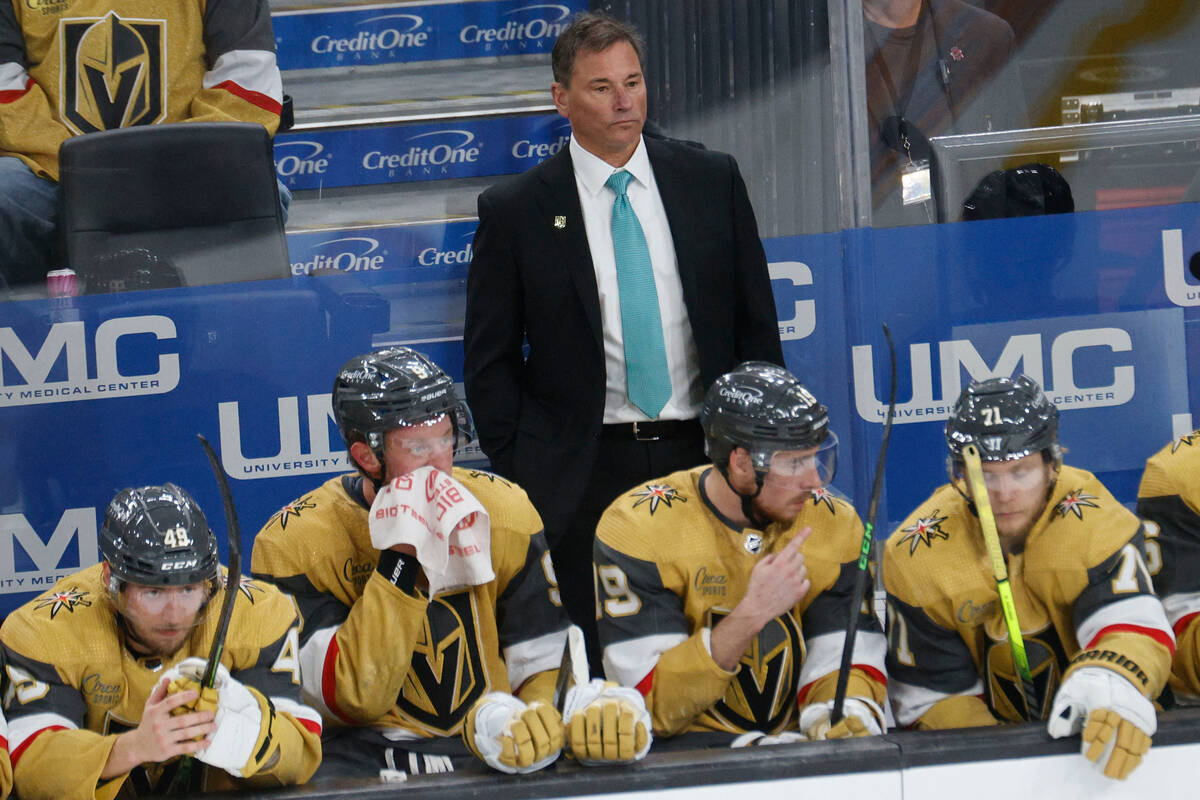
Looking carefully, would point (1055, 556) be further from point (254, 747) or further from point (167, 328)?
point (167, 328)

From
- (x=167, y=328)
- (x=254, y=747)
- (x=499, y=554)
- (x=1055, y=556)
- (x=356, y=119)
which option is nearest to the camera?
(x=254, y=747)

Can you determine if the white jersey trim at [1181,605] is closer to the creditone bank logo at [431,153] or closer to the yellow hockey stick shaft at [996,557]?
the yellow hockey stick shaft at [996,557]

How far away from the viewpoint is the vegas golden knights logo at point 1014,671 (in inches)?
109

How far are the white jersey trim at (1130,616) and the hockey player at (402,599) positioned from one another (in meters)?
1.01

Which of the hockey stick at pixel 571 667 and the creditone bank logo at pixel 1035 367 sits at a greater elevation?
the creditone bank logo at pixel 1035 367

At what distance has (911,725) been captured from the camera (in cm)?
280

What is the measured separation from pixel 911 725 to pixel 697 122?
5.92 feet

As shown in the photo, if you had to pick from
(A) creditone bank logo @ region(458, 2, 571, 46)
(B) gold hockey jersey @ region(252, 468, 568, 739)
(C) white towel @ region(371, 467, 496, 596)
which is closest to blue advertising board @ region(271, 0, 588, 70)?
(A) creditone bank logo @ region(458, 2, 571, 46)

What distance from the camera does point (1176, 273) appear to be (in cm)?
373

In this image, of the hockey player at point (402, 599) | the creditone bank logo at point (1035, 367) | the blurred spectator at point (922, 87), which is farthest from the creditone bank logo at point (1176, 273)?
the hockey player at point (402, 599)

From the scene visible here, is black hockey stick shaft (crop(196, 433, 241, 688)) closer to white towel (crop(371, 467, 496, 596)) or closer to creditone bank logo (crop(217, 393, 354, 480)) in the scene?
white towel (crop(371, 467, 496, 596))

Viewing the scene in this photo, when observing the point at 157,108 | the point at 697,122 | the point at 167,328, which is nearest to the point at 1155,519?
the point at 697,122

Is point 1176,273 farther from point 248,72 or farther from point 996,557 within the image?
point 248,72

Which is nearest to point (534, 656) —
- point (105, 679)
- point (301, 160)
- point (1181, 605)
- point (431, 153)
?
point (105, 679)
